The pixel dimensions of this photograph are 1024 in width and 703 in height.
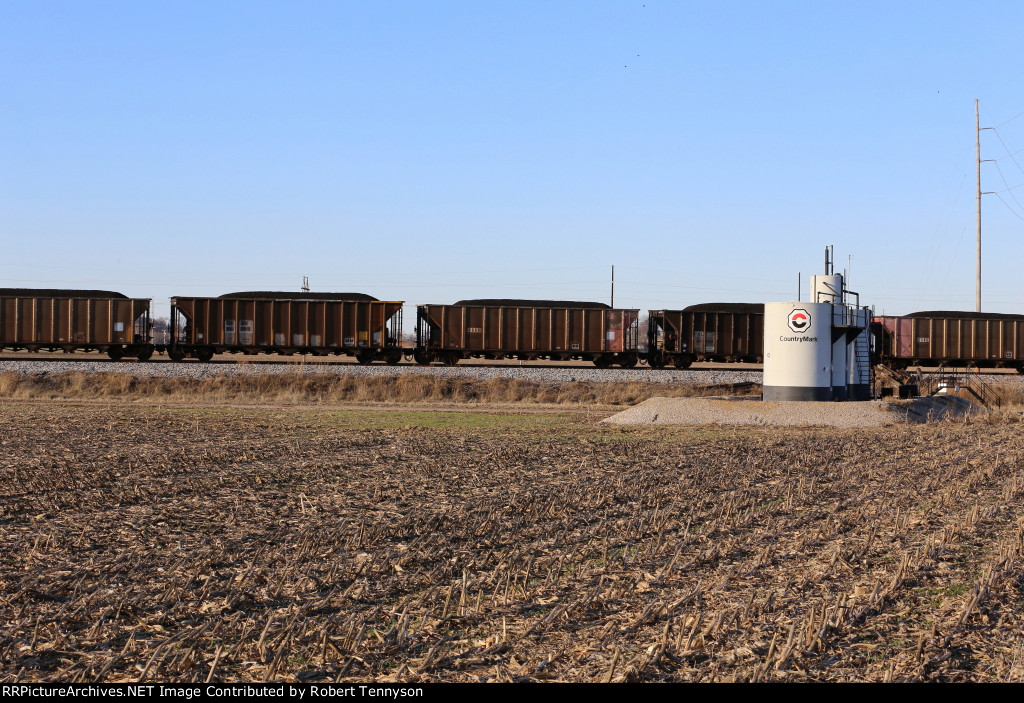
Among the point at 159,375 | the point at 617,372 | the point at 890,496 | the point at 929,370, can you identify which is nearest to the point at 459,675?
the point at 890,496

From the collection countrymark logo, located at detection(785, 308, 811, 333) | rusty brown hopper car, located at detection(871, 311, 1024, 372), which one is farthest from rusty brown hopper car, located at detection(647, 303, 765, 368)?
countrymark logo, located at detection(785, 308, 811, 333)

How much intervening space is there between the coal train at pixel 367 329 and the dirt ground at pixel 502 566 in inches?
1107

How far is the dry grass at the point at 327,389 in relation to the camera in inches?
1363

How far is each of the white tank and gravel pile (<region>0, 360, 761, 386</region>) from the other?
1004 centimetres

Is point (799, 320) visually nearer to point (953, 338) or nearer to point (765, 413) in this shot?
point (765, 413)

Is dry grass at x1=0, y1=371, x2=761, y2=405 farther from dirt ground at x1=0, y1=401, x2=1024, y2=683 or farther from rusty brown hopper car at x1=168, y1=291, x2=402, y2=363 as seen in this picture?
dirt ground at x1=0, y1=401, x2=1024, y2=683

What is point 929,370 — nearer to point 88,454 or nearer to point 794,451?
point 794,451

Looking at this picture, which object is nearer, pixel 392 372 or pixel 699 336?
pixel 392 372

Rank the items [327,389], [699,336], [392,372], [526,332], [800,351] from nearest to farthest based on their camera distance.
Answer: [800,351] < [327,389] < [392,372] < [526,332] < [699,336]

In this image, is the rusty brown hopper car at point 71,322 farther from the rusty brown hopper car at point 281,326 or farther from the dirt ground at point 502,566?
the dirt ground at point 502,566

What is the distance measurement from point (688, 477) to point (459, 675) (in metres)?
9.91

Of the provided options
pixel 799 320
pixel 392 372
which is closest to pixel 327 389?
pixel 392 372

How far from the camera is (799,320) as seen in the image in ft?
93.0

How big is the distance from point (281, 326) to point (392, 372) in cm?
953
